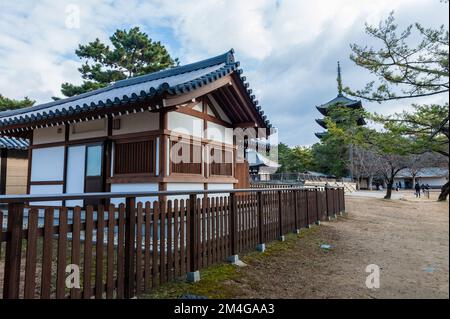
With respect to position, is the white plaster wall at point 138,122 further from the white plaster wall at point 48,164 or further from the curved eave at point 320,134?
the curved eave at point 320,134

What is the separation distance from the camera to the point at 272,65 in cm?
192


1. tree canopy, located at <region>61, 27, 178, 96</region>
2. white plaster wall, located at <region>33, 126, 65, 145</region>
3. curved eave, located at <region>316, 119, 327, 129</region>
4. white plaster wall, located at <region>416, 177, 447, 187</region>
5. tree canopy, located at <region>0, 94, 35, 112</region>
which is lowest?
white plaster wall, located at <region>416, 177, 447, 187</region>

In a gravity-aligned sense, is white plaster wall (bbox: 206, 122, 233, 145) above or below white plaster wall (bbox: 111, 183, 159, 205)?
above

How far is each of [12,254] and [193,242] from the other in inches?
73.1

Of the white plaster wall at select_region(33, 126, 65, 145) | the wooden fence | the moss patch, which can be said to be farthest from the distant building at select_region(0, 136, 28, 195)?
the moss patch

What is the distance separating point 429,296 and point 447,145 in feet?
2.14

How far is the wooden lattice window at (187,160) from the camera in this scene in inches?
247

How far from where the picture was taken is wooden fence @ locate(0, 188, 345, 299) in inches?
82.0

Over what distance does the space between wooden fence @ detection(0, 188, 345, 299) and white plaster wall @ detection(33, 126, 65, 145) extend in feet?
14.6

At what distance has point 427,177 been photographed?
4.78ft

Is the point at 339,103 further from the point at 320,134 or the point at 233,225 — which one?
the point at 233,225

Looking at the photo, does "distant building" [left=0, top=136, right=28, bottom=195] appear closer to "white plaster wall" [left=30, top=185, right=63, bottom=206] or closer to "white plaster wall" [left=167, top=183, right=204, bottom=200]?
"white plaster wall" [left=30, top=185, right=63, bottom=206]

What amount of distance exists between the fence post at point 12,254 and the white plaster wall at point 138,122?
4212mm

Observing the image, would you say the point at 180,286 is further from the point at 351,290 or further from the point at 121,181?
the point at 121,181
